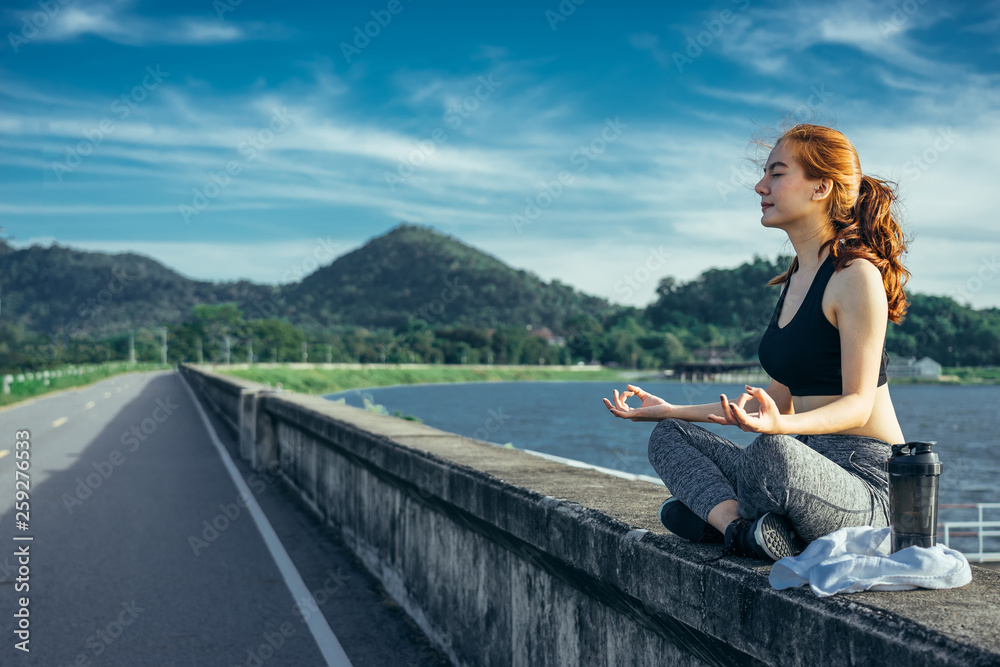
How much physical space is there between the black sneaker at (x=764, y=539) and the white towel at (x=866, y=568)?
0.16 meters

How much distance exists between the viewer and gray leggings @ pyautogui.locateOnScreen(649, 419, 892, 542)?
7.70 feet

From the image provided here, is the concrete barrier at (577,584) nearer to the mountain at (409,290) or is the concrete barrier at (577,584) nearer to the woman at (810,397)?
the woman at (810,397)

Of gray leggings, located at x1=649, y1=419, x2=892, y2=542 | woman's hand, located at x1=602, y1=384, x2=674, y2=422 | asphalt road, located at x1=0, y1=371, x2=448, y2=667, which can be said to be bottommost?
asphalt road, located at x1=0, y1=371, x2=448, y2=667

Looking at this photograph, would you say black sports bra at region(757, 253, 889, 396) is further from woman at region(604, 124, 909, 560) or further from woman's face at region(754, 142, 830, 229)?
woman's face at region(754, 142, 830, 229)

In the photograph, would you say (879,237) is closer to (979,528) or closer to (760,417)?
(760,417)

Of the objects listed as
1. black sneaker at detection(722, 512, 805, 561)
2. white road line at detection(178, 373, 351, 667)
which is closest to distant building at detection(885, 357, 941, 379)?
white road line at detection(178, 373, 351, 667)

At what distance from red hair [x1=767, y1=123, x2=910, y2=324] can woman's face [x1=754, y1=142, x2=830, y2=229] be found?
23mm

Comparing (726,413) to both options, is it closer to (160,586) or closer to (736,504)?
(736,504)

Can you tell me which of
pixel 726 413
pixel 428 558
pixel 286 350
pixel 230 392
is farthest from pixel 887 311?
pixel 286 350

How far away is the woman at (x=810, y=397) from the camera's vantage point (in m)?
2.37

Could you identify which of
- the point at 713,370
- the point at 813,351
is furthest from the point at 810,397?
the point at 713,370

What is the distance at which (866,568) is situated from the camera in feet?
6.89

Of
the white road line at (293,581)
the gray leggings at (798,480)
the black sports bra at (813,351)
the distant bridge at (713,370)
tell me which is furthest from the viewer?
the distant bridge at (713,370)

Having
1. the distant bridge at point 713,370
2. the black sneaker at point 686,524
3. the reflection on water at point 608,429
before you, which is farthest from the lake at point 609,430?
the black sneaker at point 686,524
